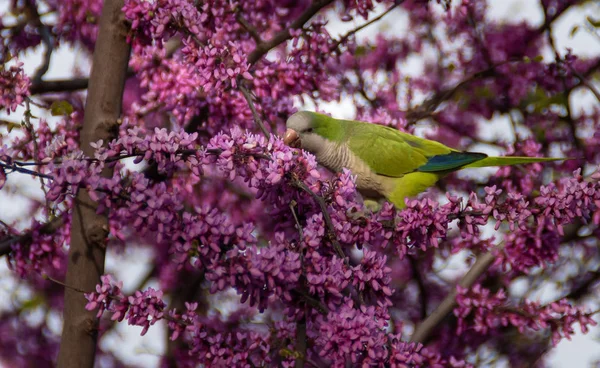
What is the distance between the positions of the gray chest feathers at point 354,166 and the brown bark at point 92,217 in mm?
1104

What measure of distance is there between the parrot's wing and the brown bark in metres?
1.25

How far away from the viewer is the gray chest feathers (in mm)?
3492

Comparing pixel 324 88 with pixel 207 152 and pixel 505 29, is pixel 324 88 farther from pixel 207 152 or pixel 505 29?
pixel 505 29

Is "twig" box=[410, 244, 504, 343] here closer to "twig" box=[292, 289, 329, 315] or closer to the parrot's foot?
the parrot's foot

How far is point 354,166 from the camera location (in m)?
3.52

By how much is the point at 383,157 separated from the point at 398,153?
0.10 m

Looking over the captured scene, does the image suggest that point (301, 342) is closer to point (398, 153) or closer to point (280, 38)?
point (398, 153)

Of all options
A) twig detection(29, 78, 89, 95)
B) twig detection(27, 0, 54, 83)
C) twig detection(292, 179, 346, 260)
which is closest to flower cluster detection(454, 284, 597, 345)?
twig detection(292, 179, 346, 260)

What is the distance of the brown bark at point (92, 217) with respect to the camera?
3.19m

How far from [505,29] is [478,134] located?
1.00 m

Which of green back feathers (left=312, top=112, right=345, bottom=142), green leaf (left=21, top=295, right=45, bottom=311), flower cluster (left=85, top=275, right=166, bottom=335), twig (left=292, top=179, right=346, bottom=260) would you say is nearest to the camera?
twig (left=292, top=179, right=346, bottom=260)

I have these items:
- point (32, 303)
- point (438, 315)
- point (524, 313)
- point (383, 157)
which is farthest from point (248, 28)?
point (32, 303)

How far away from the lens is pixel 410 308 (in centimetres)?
589

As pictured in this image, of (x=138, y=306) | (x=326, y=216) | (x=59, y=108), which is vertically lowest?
(x=138, y=306)
